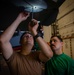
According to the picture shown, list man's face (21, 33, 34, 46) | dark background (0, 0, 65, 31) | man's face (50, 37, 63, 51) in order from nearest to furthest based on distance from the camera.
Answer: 1. dark background (0, 0, 65, 31)
2. man's face (21, 33, 34, 46)
3. man's face (50, 37, 63, 51)

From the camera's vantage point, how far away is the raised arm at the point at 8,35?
111cm

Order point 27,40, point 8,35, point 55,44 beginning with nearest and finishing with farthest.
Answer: point 8,35, point 27,40, point 55,44

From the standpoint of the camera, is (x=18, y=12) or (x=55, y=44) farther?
(x=55, y=44)

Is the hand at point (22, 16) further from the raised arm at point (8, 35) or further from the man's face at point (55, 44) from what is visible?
the man's face at point (55, 44)

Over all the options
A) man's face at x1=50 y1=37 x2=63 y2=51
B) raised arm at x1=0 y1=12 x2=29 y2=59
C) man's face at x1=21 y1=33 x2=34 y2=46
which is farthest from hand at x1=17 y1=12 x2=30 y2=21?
man's face at x1=50 y1=37 x2=63 y2=51

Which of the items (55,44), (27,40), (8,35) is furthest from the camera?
(55,44)

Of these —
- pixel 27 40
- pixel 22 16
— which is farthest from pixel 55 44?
pixel 22 16

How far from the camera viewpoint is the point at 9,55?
121 cm

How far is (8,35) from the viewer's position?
1109 mm

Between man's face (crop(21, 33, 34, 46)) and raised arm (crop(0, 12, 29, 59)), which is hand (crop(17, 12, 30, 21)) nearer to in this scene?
raised arm (crop(0, 12, 29, 59))

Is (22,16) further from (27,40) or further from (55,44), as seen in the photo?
(55,44)

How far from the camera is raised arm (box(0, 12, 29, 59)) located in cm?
111

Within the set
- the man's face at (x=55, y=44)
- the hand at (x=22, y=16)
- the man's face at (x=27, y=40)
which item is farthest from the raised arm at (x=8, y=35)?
the man's face at (x=55, y=44)

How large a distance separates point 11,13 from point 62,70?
0.71 meters
